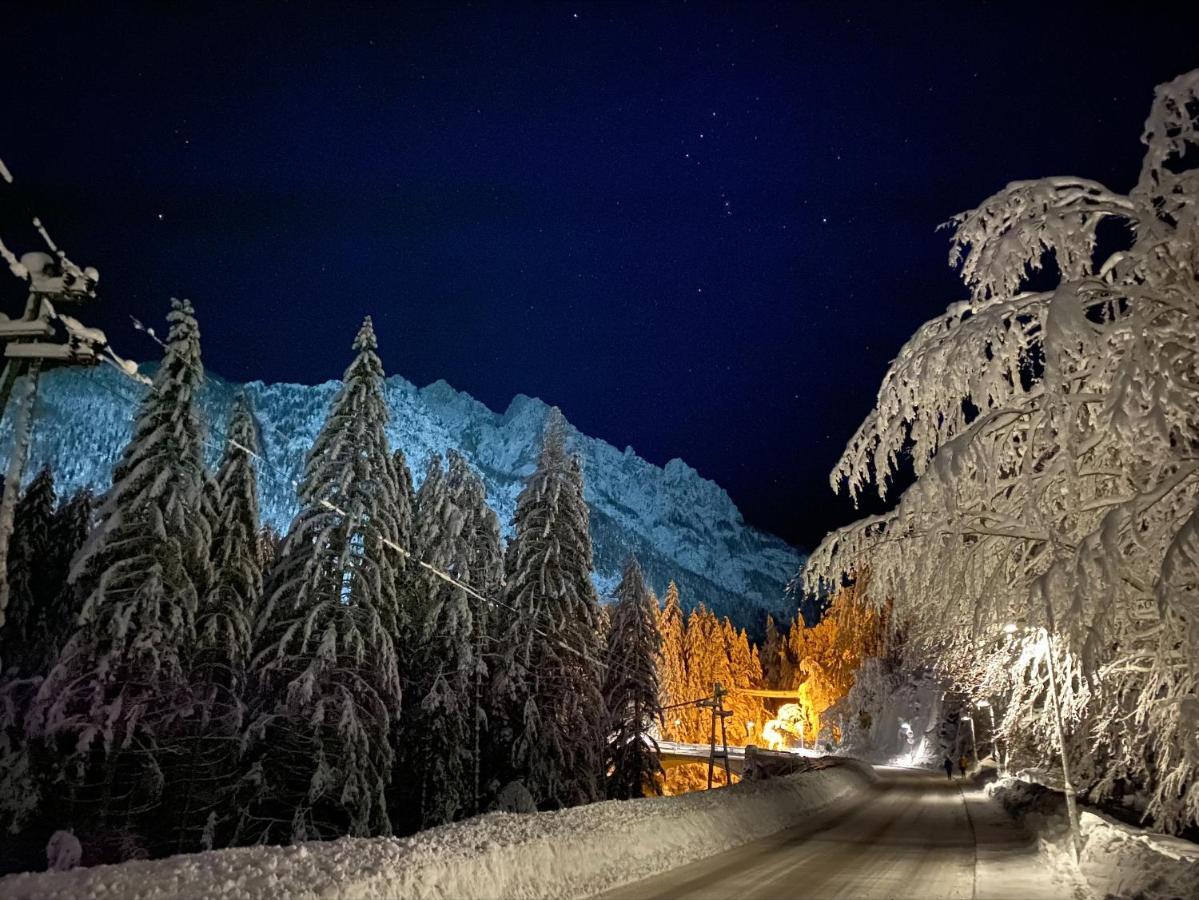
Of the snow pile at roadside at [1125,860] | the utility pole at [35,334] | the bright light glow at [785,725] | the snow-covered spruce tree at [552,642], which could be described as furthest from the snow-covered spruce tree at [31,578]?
the bright light glow at [785,725]

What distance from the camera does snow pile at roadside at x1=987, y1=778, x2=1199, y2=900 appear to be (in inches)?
364

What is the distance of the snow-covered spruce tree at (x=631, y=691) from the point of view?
3812 centimetres

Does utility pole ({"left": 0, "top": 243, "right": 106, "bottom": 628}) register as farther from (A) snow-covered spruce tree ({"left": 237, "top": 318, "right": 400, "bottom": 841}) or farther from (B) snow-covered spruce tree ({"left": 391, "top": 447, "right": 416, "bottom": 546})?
(B) snow-covered spruce tree ({"left": 391, "top": 447, "right": 416, "bottom": 546})

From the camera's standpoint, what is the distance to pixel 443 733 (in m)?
29.9

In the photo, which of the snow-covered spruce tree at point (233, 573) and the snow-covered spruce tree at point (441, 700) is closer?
the snow-covered spruce tree at point (233, 573)

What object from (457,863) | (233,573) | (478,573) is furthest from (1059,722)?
(478,573)

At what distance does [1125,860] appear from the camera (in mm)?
11305

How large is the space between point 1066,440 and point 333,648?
2111 centimetres

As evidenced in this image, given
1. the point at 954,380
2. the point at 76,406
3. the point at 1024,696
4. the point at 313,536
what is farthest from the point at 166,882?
the point at 76,406

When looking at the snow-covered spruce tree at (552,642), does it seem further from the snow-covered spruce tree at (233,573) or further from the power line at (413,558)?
the snow-covered spruce tree at (233,573)

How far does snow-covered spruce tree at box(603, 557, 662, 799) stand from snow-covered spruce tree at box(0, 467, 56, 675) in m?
23.7

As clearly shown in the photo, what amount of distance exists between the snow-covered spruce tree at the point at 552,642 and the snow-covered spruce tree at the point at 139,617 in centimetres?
1204

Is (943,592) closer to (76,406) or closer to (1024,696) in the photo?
(1024,696)

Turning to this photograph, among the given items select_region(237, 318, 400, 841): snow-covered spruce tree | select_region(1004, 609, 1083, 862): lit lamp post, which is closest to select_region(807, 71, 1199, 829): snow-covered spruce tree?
select_region(1004, 609, 1083, 862): lit lamp post
